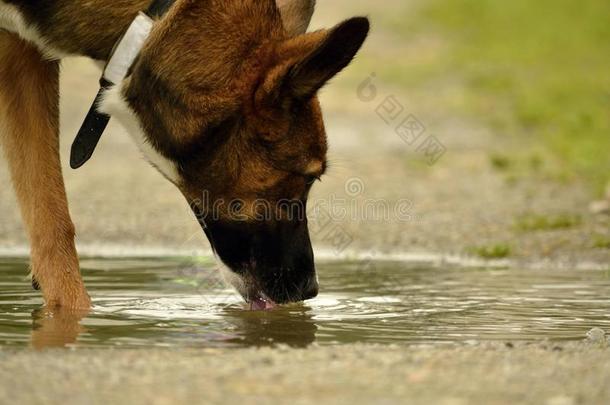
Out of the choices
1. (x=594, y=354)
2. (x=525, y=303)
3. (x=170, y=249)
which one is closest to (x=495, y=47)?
(x=170, y=249)

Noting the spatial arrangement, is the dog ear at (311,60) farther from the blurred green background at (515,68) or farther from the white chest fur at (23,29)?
the blurred green background at (515,68)

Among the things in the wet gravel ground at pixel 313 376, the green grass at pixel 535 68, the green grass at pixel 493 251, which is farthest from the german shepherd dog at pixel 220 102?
the green grass at pixel 535 68

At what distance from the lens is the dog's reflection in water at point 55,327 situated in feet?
16.3

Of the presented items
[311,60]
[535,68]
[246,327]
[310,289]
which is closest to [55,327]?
[246,327]

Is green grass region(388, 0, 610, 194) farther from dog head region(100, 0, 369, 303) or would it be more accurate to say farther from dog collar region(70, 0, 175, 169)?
dog collar region(70, 0, 175, 169)

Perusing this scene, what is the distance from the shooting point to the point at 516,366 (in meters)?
4.43

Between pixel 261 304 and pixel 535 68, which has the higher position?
pixel 535 68

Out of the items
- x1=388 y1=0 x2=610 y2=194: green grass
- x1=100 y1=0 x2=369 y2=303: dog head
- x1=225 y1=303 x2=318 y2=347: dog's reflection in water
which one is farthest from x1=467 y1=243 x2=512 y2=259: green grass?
x1=100 y1=0 x2=369 y2=303: dog head

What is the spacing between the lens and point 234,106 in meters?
5.12

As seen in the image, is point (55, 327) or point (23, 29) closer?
point (55, 327)

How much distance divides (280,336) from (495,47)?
17.1 metres

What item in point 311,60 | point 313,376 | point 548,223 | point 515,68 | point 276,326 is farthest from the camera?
point 515,68

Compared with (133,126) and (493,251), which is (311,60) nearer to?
(133,126)

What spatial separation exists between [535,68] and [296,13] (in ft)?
47.4
